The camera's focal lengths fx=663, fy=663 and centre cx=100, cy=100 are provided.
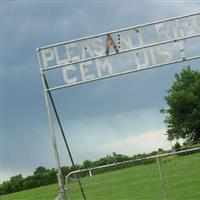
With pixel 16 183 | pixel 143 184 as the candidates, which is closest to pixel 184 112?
pixel 16 183

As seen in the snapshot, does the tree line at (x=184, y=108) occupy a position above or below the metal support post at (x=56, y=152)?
above

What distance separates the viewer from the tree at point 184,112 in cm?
7831

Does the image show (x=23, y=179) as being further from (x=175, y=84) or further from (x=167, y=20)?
(x=167, y=20)

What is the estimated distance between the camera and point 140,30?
14.2m

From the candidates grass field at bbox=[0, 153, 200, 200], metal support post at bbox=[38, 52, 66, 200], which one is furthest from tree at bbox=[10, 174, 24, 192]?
metal support post at bbox=[38, 52, 66, 200]

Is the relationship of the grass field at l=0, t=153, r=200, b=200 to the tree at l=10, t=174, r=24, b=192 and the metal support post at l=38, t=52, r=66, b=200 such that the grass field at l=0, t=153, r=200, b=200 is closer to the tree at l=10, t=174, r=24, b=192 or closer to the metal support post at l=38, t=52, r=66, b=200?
the metal support post at l=38, t=52, r=66, b=200

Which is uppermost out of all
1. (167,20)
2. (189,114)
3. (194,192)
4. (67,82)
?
(189,114)

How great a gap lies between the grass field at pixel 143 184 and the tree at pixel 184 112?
50638 millimetres

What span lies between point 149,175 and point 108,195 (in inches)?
162


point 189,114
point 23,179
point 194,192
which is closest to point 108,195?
point 194,192

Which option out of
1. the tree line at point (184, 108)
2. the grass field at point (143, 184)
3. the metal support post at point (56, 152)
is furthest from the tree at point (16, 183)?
the metal support post at point (56, 152)

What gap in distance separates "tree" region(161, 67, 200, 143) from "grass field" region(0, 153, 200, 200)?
166ft

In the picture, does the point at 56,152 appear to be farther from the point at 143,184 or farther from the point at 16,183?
the point at 16,183

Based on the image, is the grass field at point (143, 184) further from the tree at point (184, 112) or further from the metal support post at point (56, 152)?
the tree at point (184, 112)
